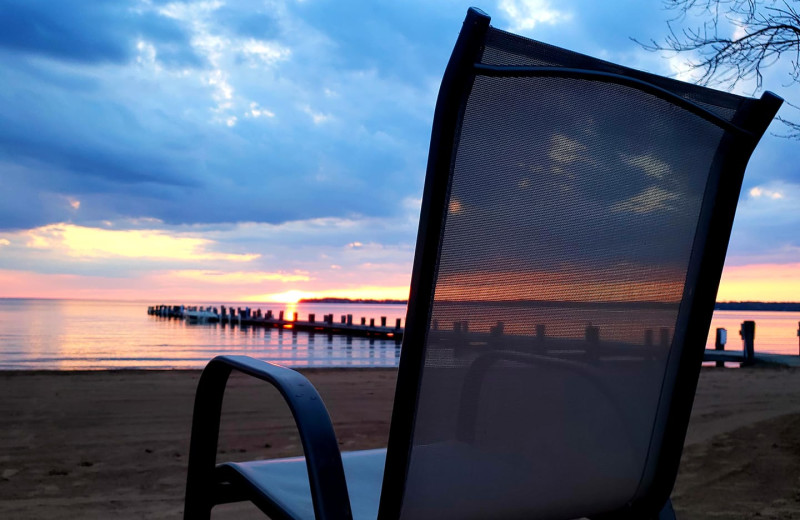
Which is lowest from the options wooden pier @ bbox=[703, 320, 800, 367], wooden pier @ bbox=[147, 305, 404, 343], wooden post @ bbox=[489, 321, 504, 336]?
wooden pier @ bbox=[147, 305, 404, 343]

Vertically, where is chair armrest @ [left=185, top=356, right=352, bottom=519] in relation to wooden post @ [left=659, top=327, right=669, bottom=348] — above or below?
below

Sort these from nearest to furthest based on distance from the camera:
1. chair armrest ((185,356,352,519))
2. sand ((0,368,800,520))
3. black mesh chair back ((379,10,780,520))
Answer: black mesh chair back ((379,10,780,520))
chair armrest ((185,356,352,519))
sand ((0,368,800,520))

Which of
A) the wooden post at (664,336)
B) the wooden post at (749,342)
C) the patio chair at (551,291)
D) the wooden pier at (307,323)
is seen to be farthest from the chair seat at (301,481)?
the wooden pier at (307,323)

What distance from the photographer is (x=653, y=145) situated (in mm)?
1010

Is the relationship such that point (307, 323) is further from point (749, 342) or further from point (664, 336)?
point (664, 336)

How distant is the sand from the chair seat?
135 cm

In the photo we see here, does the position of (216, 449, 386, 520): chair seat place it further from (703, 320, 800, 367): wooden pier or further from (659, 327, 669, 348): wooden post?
(703, 320, 800, 367): wooden pier

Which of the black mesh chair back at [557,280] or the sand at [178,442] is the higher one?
the black mesh chair back at [557,280]

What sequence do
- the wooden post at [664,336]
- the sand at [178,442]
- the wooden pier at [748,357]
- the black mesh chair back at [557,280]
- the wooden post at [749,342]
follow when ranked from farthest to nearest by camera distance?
1. the wooden post at [749,342]
2. the wooden pier at [748,357]
3. the sand at [178,442]
4. the wooden post at [664,336]
5. the black mesh chair back at [557,280]

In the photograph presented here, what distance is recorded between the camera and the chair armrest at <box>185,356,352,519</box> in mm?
978

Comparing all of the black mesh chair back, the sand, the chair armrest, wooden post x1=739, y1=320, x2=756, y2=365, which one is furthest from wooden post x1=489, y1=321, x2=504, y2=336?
wooden post x1=739, y1=320, x2=756, y2=365

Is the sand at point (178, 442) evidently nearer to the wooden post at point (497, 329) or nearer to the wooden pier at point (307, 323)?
the wooden post at point (497, 329)

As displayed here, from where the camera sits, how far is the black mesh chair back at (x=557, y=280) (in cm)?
82

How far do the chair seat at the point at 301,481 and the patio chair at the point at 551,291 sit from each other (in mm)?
18
